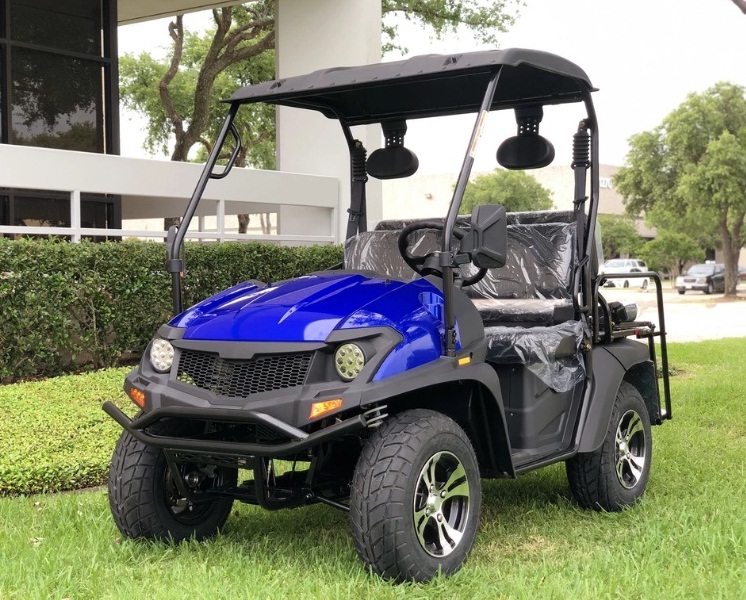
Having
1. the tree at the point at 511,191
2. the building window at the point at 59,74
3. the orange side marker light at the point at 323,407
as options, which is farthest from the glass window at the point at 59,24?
the tree at the point at 511,191

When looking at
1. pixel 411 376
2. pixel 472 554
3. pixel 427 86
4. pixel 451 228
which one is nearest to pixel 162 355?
pixel 411 376

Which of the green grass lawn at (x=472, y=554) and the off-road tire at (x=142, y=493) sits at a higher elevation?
the off-road tire at (x=142, y=493)

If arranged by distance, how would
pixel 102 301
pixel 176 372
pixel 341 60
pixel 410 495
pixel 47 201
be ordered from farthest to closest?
pixel 341 60, pixel 47 201, pixel 102 301, pixel 176 372, pixel 410 495

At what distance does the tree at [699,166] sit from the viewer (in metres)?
40.0

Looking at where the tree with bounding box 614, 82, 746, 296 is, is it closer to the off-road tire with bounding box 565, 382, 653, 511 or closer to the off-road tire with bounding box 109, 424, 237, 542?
the off-road tire with bounding box 565, 382, 653, 511

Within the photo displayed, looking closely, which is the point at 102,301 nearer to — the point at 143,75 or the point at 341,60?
the point at 341,60

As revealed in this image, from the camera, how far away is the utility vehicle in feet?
12.5

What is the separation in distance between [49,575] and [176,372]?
94 centimetres

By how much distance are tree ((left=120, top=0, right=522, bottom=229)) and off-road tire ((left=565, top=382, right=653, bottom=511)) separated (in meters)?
16.7

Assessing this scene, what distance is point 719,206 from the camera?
4075 centimetres

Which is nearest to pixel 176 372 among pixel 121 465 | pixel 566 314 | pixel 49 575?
pixel 121 465

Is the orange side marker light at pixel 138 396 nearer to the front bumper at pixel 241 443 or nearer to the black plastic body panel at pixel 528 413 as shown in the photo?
the front bumper at pixel 241 443

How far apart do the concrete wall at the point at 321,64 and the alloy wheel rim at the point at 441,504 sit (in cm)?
1146

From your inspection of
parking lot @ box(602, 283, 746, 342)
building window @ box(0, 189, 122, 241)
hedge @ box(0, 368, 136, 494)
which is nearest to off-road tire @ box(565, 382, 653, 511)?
hedge @ box(0, 368, 136, 494)
